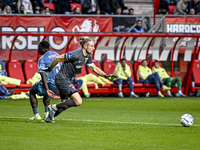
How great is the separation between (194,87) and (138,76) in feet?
7.94

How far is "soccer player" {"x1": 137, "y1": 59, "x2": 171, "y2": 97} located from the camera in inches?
655

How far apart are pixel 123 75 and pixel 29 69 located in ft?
12.3

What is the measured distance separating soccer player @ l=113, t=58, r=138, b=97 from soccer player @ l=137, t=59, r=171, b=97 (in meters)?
0.63

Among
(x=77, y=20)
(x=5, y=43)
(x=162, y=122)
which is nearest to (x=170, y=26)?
(x=77, y=20)

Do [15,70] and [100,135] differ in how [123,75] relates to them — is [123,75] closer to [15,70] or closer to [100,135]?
[15,70]

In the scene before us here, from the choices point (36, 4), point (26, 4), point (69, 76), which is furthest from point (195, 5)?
point (69, 76)

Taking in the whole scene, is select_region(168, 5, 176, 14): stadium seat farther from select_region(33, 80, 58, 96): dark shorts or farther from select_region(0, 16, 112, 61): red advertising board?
select_region(33, 80, 58, 96): dark shorts

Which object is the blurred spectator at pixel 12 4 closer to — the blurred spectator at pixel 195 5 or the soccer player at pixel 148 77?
the soccer player at pixel 148 77

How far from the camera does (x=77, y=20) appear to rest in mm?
17406

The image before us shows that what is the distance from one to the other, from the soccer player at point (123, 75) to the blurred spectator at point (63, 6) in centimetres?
405

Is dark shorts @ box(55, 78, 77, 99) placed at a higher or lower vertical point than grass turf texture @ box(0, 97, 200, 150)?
higher

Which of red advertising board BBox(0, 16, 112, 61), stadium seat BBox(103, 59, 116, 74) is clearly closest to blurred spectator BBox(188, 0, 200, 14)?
stadium seat BBox(103, 59, 116, 74)

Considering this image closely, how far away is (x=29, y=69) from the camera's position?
1630 cm

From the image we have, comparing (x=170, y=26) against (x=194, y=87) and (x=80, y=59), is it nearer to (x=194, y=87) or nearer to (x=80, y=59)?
(x=194, y=87)
